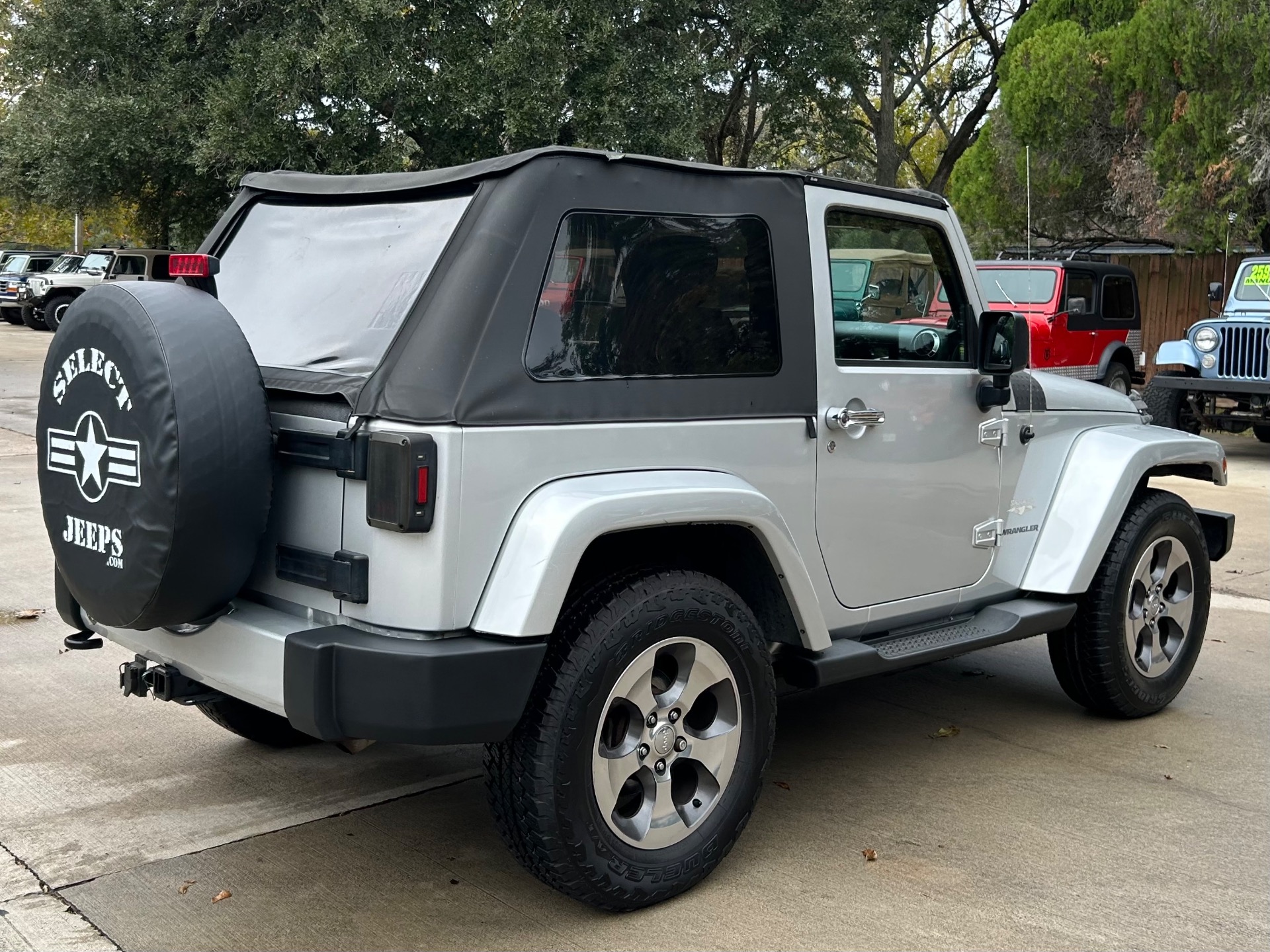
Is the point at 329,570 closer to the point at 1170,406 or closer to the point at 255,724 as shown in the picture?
the point at 255,724

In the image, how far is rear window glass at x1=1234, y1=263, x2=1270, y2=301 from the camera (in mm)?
13305

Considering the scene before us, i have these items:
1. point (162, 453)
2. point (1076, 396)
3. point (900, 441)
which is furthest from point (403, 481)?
point (1076, 396)

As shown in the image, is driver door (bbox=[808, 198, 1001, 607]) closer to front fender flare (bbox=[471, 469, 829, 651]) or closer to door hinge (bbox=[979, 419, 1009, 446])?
door hinge (bbox=[979, 419, 1009, 446])

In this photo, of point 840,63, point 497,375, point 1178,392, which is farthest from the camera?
point 840,63

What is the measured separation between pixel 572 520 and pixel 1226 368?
1161 cm

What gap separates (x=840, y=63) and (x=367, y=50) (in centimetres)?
843

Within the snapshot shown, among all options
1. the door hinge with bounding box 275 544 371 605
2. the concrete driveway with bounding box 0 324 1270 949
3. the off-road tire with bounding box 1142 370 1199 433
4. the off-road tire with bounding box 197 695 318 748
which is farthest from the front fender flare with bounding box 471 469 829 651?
the off-road tire with bounding box 1142 370 1199 433

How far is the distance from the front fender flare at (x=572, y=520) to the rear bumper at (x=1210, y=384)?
10.7 metres

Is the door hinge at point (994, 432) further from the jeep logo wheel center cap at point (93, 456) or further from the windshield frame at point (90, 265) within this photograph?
the windshield frame at point (90, 265)

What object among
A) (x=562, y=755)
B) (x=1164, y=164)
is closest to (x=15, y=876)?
(x=562, y=755)

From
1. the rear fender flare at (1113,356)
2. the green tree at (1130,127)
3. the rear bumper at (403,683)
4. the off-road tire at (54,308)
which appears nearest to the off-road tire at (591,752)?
the rear bumper at (403,683)

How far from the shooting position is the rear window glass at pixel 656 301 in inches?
134

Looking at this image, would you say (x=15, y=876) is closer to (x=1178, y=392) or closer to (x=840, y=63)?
(x=1178, y=392)

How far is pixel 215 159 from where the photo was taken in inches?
807
